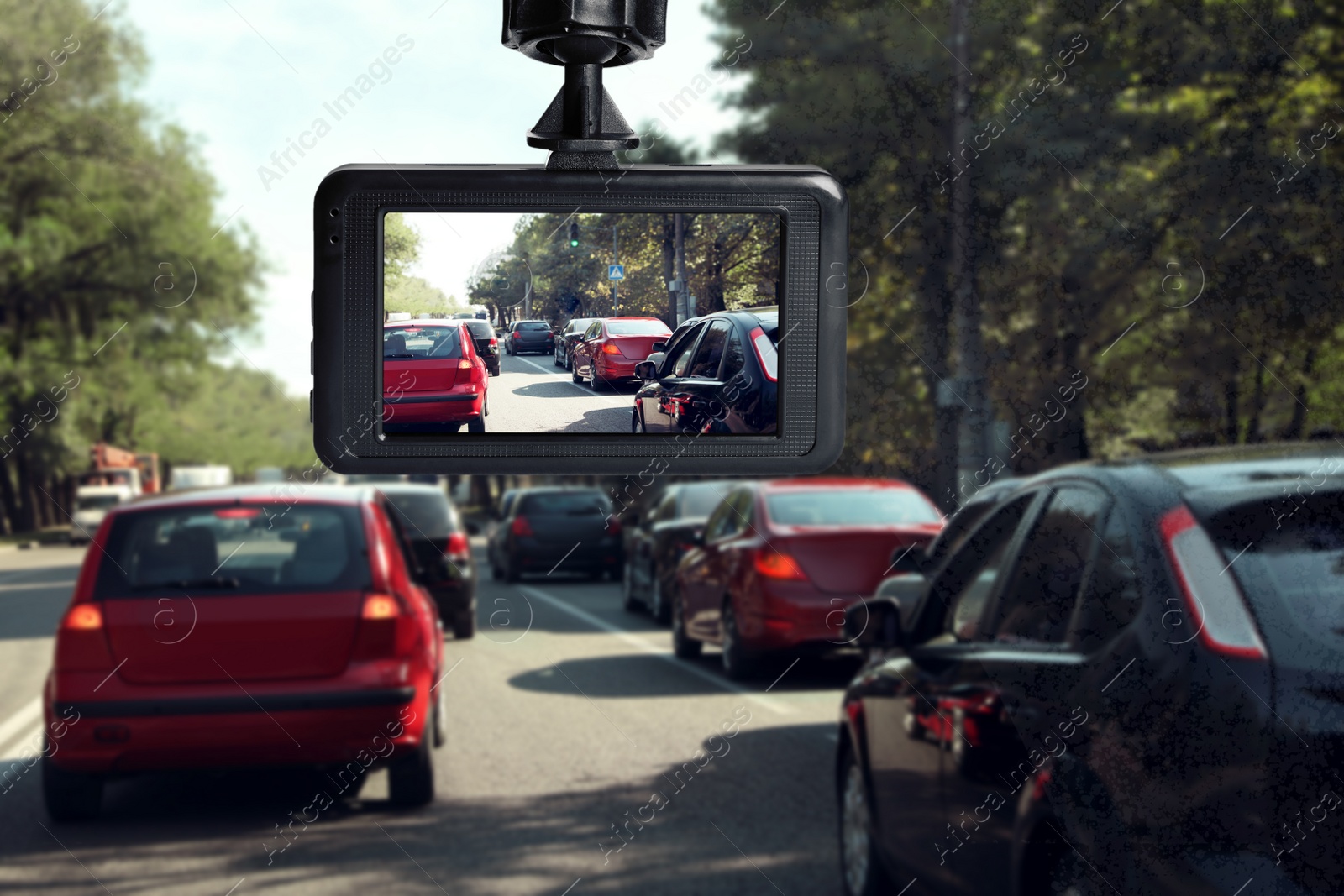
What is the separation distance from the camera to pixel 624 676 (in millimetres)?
12414

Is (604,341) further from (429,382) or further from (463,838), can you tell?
(463,838)

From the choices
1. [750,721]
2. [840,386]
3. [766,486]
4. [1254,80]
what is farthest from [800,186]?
[1254,80]

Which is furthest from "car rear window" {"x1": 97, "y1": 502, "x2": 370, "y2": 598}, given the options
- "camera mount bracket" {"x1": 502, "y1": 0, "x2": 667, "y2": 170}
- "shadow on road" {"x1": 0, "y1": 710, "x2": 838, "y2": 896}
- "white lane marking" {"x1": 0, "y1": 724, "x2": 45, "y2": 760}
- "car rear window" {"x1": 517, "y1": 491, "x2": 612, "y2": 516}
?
"car rear window" {"x1": 517, "y1": 491, "x2": 612, "y2": 516}

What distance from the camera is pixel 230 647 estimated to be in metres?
7.05

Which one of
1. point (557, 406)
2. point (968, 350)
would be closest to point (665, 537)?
point (968, 350)

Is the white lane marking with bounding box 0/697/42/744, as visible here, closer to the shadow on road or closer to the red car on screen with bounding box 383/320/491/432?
the shadow on road

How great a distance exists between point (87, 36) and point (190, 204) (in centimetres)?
804

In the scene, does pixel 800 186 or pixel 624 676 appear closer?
pixel 800 186

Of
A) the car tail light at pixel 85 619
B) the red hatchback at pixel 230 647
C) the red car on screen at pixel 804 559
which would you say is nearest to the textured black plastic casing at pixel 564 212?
the red hatchback at pixel 230 647

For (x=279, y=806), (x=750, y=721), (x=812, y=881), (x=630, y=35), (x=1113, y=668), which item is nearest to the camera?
(x=630, y=35)

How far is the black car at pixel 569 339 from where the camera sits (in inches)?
70.8

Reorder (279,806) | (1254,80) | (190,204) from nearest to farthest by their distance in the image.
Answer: (279,806), (1254,80), (190,204)

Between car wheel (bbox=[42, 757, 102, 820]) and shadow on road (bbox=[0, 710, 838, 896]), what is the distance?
0.09 m

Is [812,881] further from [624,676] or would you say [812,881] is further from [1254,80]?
[1254,80]
